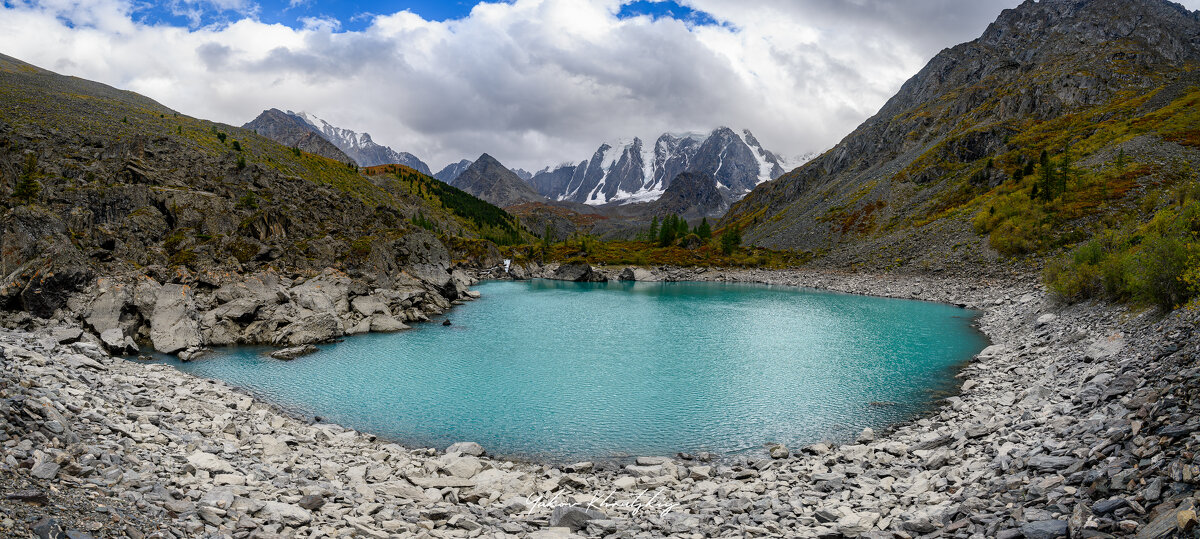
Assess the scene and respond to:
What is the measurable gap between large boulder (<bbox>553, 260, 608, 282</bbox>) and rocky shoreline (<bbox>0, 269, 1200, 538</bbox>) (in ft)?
325

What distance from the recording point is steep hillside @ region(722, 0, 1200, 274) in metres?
82.7

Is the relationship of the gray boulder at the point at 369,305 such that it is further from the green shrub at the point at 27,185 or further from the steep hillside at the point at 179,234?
the green shrub at the point at 27,185

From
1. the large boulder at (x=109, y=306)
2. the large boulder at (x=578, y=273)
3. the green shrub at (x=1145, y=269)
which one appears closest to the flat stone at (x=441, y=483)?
the green shrub at (x=1145, y=269)

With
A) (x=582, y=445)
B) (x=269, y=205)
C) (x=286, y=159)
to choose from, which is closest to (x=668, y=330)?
(x=582, y=445)

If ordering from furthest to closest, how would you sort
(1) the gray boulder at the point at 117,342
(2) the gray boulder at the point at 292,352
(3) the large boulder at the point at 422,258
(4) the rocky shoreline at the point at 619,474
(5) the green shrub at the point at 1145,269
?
(3) the large boulder at the point at 422,258 → (2) the gray boulder at the point at 292,352 → (1) the gray boulder at the point at 117,342 → (5) the green shrub at the point at 1145,269 → (4) the rocky shoreline at the point at 619,474

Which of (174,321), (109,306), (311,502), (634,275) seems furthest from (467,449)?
(634,275)

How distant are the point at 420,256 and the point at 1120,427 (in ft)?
250

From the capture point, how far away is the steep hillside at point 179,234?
39656 mm

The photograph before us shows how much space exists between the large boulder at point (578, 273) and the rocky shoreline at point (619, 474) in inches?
3895

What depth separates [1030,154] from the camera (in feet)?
385

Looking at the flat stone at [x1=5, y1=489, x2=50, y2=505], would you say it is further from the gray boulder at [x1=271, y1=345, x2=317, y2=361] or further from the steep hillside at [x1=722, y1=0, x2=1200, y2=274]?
the steep hillside at [x1=722, y1=0, x2=1200, y2=274]

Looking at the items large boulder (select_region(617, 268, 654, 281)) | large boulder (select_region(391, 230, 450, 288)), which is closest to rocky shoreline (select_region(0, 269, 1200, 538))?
large boulder (select_region(391, 230, 450, 288))

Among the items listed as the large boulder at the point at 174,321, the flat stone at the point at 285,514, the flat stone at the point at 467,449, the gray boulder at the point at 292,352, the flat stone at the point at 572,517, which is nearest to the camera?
the flat stone at the point at 285,514

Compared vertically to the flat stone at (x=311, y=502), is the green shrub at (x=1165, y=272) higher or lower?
higher
